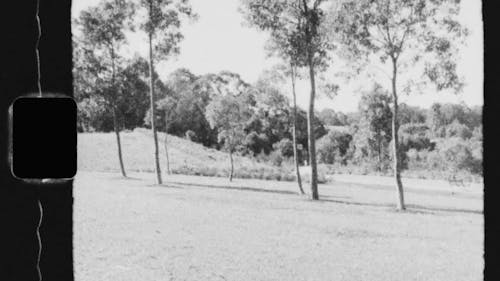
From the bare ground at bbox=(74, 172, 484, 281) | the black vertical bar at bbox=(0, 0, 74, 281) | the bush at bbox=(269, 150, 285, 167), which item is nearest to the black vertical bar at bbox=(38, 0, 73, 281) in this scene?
the black vertical bar at bbox=(0, 0, 74, 281)

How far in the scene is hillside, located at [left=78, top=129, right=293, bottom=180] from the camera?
16.4 meters

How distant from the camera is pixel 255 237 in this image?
8070 mm

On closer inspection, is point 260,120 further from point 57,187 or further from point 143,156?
point 57,187

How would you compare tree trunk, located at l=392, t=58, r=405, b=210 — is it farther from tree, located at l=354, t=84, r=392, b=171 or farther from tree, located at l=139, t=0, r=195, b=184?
tree, located at l=354, t=84, r=392, b=171

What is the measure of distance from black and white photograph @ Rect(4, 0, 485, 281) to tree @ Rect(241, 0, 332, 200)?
0.04m

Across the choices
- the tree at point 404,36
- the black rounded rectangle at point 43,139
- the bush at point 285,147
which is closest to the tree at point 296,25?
the tree at point 404,36

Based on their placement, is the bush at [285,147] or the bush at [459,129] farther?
the bush at [285,147]

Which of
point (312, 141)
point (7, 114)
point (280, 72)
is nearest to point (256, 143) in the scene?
point (280, 72)

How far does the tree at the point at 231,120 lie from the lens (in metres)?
16.4

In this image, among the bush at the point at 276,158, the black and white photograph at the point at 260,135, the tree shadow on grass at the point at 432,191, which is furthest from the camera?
the bush at the point at 276,158

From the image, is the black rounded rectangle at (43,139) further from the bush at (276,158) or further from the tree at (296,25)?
the bush at (276,158)

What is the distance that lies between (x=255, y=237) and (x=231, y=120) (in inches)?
403

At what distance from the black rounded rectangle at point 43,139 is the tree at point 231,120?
1443 centimetres
